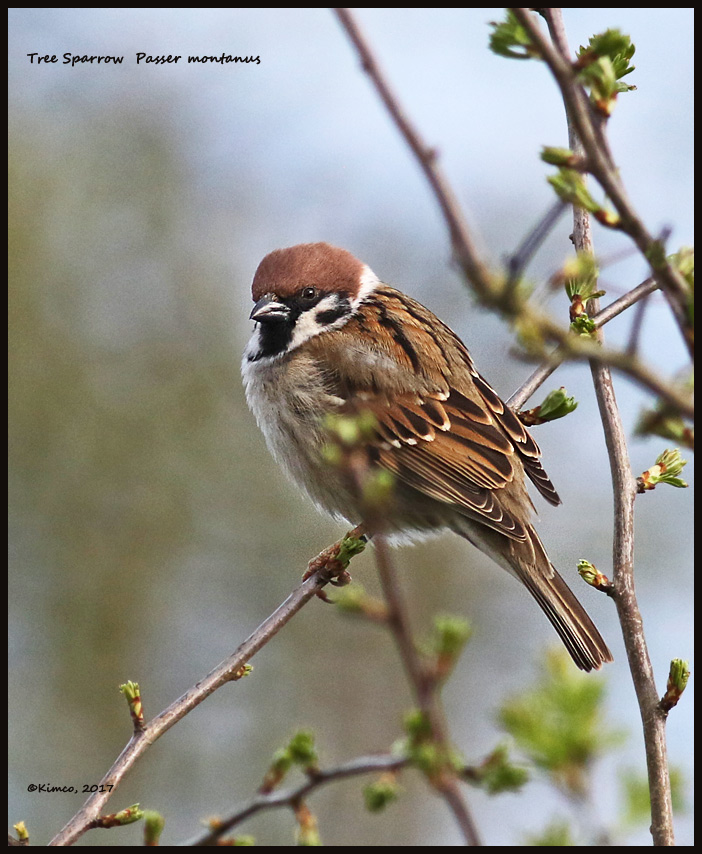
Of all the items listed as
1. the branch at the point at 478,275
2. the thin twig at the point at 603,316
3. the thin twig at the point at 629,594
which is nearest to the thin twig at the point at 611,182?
the branch at the point at 478,275

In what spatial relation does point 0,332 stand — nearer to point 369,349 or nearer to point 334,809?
point 369,349

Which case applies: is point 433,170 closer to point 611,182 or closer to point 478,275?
point 478,275

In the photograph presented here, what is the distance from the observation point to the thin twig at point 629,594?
6.16ft

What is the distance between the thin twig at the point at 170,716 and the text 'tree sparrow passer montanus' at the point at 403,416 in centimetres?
96

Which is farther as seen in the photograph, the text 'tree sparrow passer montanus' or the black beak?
the black beak

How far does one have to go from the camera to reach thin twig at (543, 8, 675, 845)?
6.16ft

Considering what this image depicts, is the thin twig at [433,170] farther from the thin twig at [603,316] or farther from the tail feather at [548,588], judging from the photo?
the tail feather at [548,588]

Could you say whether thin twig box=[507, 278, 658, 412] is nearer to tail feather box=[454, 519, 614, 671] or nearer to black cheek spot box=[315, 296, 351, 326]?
tail feather box=[454, 519, 614, 671]

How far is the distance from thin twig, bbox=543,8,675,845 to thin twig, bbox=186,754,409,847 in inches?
29.1

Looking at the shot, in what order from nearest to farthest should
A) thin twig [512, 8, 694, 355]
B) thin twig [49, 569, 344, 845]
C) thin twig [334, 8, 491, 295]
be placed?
thin twig [334, 8, 491, 295], thin twig [512, 8, 694, 355], thin twig [49, 569, 344, 845]

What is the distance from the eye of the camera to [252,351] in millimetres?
4289

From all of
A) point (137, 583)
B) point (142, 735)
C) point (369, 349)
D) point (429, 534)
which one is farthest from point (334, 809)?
point (142, 735)

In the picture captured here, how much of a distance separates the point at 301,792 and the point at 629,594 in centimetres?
100

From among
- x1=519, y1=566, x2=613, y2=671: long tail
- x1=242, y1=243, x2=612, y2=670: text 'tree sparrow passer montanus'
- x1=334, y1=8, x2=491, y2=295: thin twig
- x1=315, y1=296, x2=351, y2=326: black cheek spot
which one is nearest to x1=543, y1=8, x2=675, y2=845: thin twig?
x1=334, y1=8, x2=491, y2=295: thin twig
